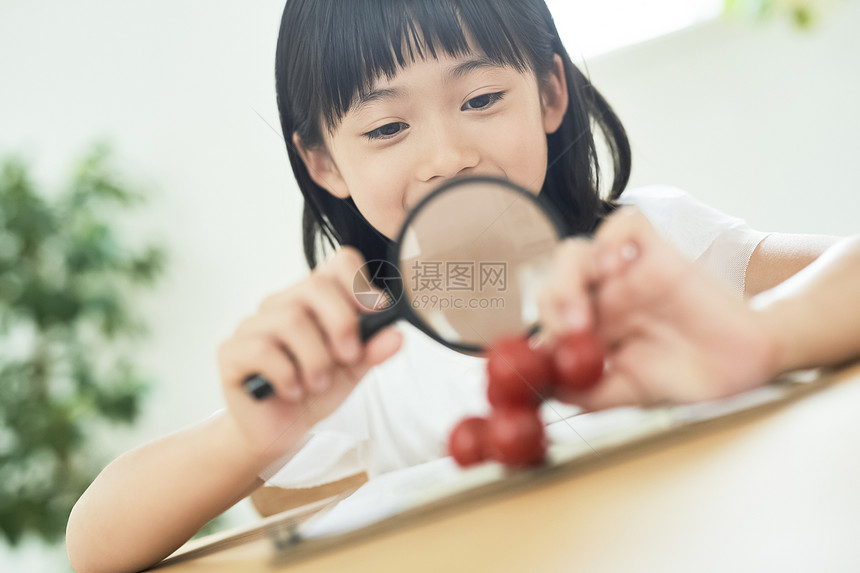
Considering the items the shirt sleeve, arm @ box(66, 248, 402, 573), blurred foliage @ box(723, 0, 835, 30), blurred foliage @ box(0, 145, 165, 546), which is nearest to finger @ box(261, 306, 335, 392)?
arm @ box(66, 248, 402, 573)

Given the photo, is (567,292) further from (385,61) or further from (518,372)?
(385,61)

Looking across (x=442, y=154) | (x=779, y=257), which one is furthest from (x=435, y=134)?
(x=779, y=257)

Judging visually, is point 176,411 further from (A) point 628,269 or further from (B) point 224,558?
(A) point 628,269

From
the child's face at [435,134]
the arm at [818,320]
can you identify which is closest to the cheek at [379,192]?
the child's face at [435,134]

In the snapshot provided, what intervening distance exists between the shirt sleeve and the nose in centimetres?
30

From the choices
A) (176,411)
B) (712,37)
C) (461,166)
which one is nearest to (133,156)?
(176,411)

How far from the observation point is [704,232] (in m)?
0.70

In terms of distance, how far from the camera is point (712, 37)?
1006 millimetres

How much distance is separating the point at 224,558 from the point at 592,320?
23 cm

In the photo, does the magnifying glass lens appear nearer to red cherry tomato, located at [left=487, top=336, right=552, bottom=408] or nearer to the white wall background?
red cherry tomato, located at [left=487, top=336, right=552, bottom=408]

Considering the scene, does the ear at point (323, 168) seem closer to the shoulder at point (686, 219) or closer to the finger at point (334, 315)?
the finger at point (334, 315)

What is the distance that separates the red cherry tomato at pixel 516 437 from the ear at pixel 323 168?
0.24m

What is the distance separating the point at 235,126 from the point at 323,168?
0.35 meters

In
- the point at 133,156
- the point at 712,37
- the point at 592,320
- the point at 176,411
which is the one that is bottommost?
the point at 176,411
